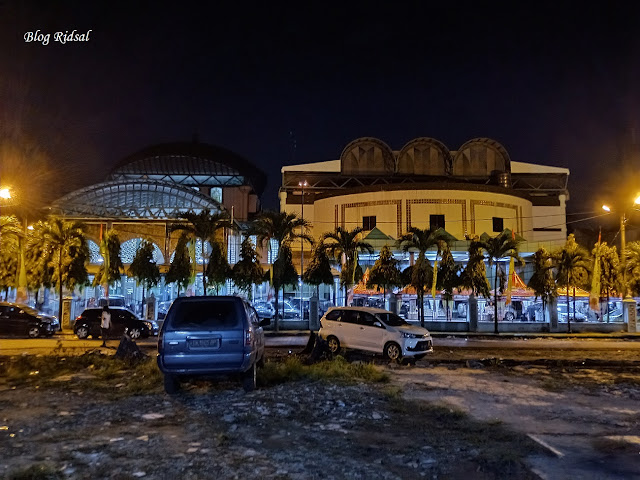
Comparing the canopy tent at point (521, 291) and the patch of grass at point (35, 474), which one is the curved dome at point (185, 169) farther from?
the patch of grass at point (35, 474)

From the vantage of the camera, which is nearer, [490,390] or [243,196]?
[490,390]

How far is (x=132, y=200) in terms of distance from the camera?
155 feet

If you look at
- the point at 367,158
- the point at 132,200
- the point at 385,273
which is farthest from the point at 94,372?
the point at 367,158

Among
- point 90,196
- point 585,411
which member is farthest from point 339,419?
point 90,196

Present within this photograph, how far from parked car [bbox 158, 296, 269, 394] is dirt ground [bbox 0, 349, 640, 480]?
0.44m

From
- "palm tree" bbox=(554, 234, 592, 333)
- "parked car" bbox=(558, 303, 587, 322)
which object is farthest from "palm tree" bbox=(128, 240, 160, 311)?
"parked car" bbox=(558, 303, 587, 322)

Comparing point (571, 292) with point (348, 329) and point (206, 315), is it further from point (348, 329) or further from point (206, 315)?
point (206, 315)

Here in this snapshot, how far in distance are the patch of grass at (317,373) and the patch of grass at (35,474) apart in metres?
5.77

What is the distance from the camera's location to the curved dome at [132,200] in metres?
45.9

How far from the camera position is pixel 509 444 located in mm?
6859

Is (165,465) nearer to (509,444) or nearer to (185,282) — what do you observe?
(509,444)

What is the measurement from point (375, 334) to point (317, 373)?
14.5ft

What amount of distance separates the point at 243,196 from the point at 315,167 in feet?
30.9

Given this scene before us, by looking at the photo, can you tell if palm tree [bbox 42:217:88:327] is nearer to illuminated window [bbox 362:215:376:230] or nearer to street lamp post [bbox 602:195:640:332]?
illuminated window [bbox 362:215:376:230]
